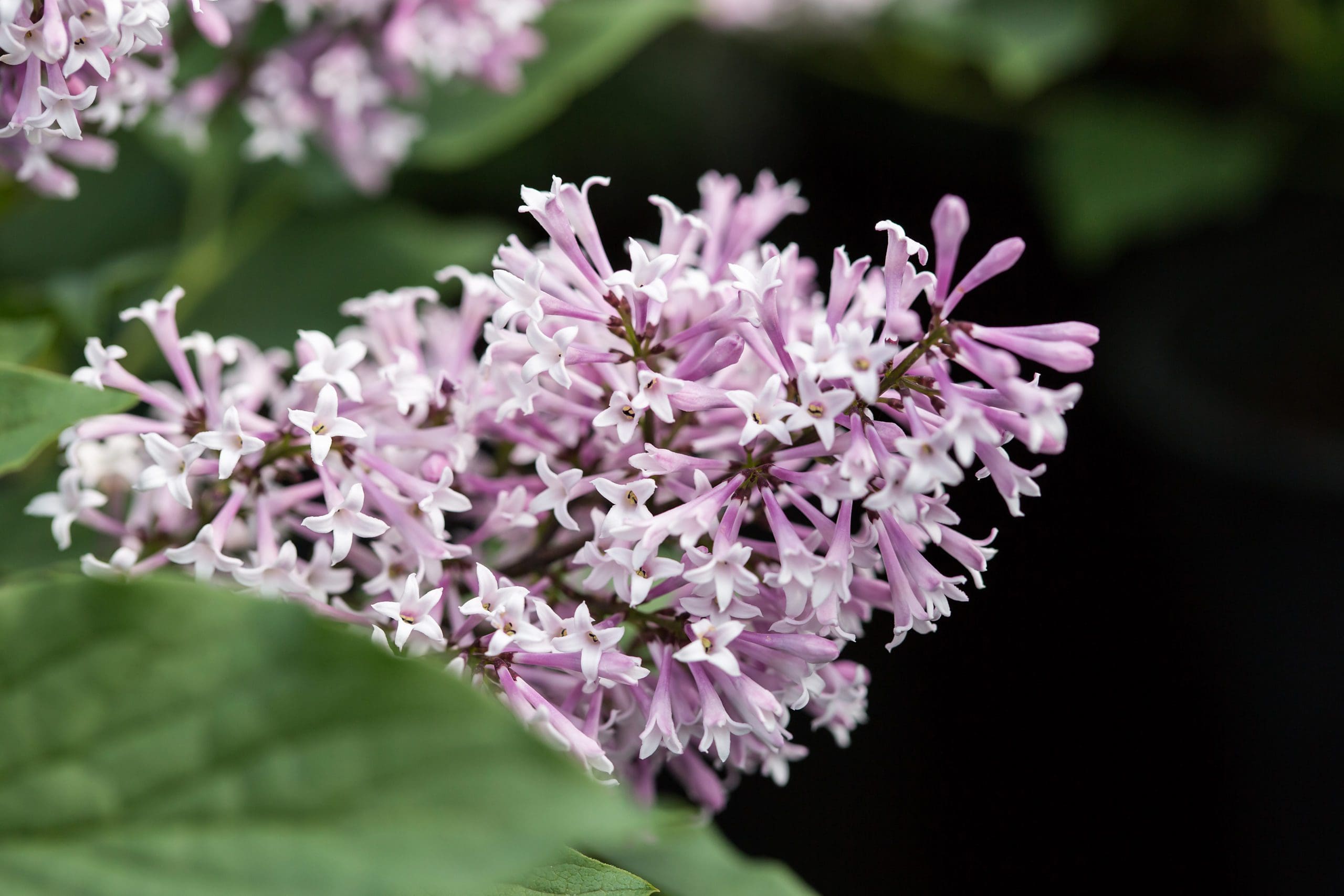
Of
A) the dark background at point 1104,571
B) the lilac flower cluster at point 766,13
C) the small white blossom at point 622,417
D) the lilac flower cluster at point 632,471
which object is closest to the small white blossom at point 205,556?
the lilac flower cluster at point 632,471

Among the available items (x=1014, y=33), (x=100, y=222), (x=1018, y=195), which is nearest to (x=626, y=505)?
(x=100, y=222)

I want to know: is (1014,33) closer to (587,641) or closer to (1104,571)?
(1104,571)

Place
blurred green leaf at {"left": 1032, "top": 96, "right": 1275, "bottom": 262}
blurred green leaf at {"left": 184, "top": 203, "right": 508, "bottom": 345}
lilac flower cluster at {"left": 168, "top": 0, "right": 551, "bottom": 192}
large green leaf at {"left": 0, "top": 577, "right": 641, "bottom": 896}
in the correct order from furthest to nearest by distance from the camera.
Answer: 1. blurred green leaf at {"left": 1032, "top": 96, "right": 1275, "bottom": 262}
2. blurred green leaf at {"left": 184, "top": 203, "right": 508, "bottom": 345}
3. lilac flower cluster at {"left": 168, "top": 0, "right": 551, "bottom": 192}
4. large green leaf at {"left": 0, "top": 577, "right": 641, "bottom": 896}

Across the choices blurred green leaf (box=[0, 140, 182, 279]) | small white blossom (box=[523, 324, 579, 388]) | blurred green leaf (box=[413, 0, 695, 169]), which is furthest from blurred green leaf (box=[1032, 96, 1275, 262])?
small white blossom (box=[523, 324, 579, 388])

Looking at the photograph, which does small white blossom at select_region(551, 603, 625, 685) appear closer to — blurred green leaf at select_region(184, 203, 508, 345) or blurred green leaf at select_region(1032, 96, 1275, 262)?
blurred green leaf at select_region(184, 203, 508, 345)

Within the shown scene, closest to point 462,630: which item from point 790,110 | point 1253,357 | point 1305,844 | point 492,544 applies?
point 492,544

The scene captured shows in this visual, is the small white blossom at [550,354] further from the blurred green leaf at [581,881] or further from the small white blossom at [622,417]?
the blurred green leaf at [581,881]

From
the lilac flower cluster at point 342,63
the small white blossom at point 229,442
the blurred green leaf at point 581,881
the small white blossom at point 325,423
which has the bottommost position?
the blurred green leaf at point 581,881
